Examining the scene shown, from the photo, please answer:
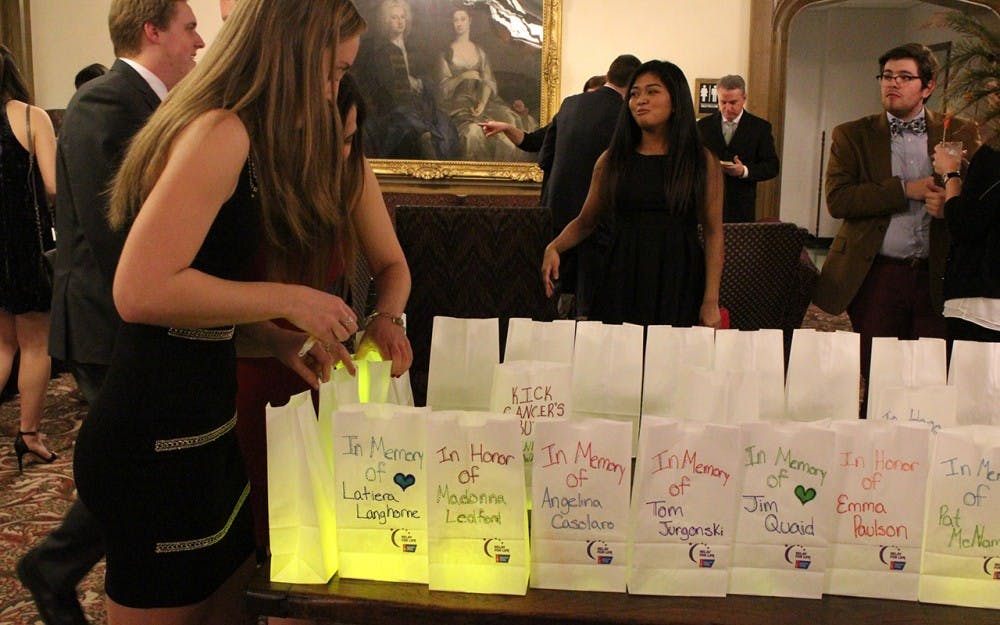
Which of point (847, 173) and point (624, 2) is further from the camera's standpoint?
point (624, 2)

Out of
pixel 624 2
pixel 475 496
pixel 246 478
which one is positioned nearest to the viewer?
pixel 475 496

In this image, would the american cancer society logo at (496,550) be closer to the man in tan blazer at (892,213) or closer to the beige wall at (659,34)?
the man in tan blazer at (892,213)

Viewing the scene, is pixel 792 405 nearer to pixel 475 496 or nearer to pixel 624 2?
pixel 475 496

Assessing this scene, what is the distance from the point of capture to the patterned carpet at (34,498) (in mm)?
2439

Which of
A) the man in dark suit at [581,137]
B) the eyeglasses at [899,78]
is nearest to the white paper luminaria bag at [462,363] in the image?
the eyeglasses at [899,78]

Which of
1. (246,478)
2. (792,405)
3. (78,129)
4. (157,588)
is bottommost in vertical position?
(157,588)

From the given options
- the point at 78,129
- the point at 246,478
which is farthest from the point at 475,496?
the point at 78,129

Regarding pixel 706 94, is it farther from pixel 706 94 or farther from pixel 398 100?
pixel 398 100

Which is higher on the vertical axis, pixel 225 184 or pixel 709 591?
pixel 225 184

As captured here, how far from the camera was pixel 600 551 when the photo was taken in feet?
3.49

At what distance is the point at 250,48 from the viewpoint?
3.91 ft

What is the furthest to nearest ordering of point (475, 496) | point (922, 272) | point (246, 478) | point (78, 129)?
1. point (922, 272)
2. point (78, 129)
3. point (246, 478)
4. point (475, 496)

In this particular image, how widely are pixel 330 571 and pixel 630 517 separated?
1.24 ft

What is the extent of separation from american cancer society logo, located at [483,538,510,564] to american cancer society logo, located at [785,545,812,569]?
13.1 inches
